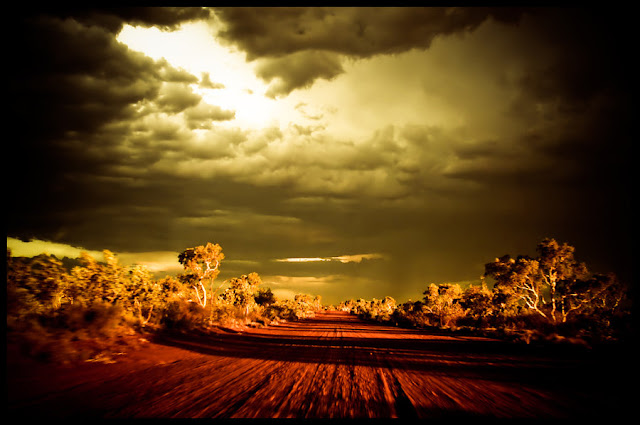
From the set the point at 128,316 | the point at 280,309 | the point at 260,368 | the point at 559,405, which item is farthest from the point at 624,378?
the point at 280,309

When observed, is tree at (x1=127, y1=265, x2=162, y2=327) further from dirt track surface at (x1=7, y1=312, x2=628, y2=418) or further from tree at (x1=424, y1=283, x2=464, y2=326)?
tree at (x1=424, y1=283, x2=464, y2=326)

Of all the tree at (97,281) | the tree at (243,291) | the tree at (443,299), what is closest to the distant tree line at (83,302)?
the tree at (97,281)

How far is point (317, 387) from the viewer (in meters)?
7.34

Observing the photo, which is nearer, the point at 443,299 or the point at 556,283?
the point at 556,283

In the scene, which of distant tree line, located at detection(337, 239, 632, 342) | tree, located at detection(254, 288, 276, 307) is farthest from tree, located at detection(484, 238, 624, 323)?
tree, located at detection(254, 288, 276, 307)

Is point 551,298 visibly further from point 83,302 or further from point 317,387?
point 83,302

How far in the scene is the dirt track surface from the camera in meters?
5.64

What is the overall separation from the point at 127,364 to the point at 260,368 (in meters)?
4.41

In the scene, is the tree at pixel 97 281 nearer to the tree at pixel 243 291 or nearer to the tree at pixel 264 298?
the tree at pixel 243 291

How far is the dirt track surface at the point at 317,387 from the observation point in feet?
18.5

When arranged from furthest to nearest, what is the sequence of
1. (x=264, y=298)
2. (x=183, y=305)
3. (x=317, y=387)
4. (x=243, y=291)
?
(x=264, y=298)
(x=243, y=291)
(x=183, y=305)
(x=317, y=387)

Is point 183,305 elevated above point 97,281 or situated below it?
below

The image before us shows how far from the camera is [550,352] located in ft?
43.4

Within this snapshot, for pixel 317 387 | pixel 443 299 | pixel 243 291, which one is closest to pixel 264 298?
pixel 243 291
